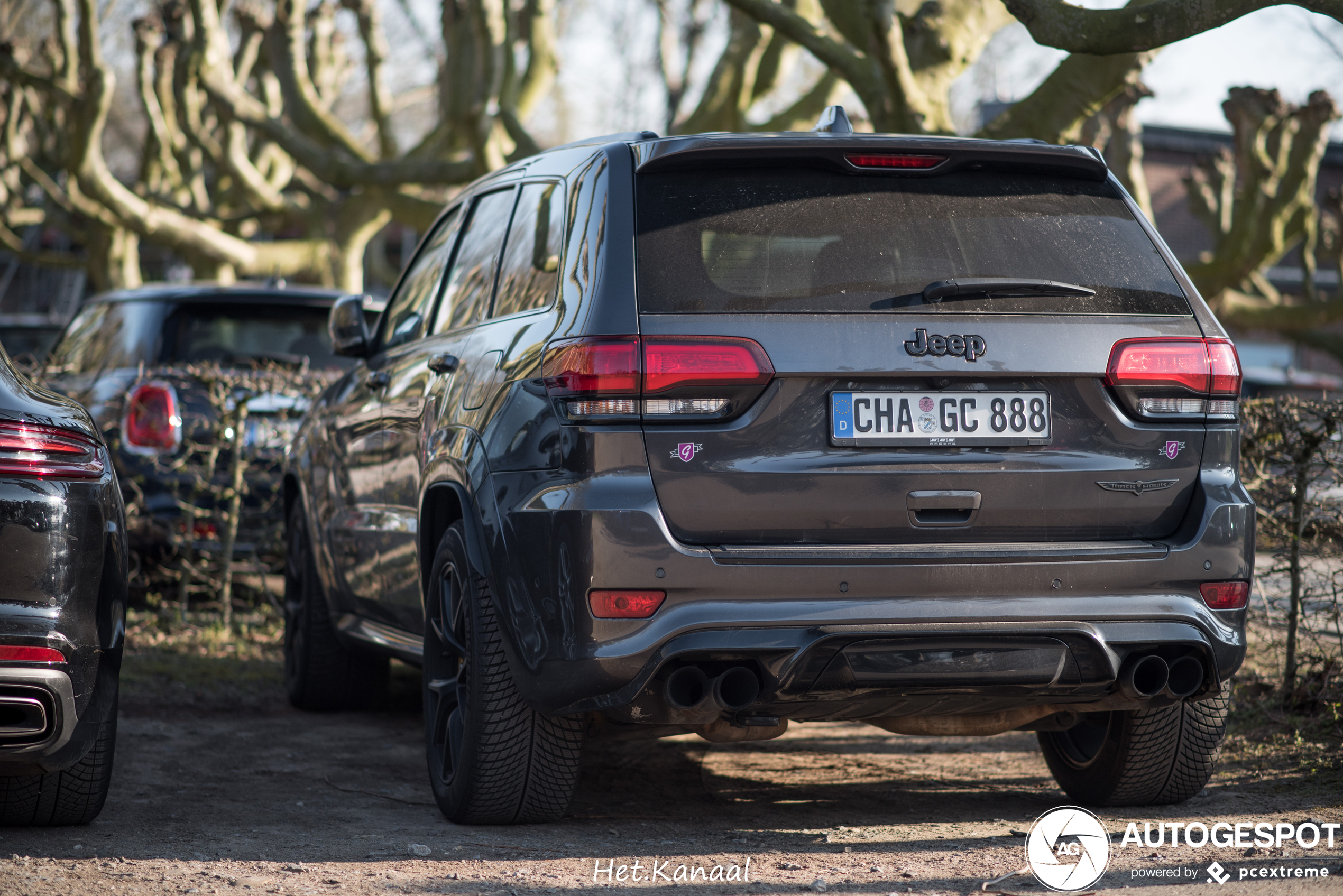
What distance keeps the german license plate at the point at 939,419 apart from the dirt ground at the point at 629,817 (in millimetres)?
1100

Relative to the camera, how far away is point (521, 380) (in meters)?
4.05

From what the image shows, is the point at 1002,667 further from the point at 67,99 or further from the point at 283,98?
the point at 67,99

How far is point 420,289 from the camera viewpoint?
5.76 metres

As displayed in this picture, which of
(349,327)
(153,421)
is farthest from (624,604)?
(153,421)

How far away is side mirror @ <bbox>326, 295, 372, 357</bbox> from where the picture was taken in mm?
5863

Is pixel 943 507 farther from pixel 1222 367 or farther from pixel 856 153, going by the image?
pixel 856 153

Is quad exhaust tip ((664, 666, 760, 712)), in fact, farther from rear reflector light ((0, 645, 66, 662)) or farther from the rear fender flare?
rear reflector light ((0, 645, 66, 662))

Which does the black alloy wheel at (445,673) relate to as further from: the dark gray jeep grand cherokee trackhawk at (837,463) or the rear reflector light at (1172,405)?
the rear reflector light at (1172,405)

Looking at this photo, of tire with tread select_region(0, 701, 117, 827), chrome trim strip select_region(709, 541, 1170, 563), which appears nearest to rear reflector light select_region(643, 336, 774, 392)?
chrome trim strip select_region(709, 541, 1170, 563)

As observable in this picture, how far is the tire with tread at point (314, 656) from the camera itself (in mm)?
6398

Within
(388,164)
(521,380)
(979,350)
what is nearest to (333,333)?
(521,380)

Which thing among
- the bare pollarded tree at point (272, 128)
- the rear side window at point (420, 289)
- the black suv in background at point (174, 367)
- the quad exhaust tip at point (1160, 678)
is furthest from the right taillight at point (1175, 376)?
the bare pollarded tree at point (272, 128)

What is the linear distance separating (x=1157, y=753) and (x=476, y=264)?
2615 millimetres

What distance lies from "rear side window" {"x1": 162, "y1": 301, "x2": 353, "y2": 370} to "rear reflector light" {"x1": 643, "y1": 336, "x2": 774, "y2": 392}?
4.96 m
